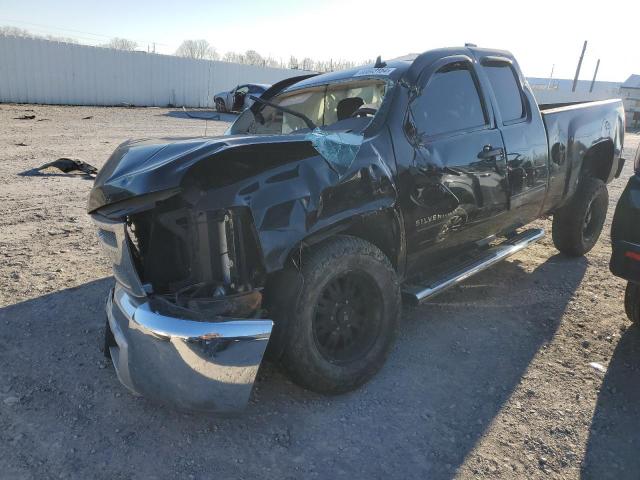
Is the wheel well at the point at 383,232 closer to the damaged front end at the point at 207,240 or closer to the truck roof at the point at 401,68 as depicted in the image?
the damaged front end at the point at 207,240

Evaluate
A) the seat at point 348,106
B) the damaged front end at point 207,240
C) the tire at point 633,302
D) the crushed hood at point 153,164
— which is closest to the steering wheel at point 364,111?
the seat at point 348,106

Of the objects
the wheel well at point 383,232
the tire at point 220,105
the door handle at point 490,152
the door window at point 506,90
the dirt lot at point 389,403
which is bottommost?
the dirt lot at point 389,403

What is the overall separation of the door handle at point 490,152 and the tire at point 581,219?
70.2 inches

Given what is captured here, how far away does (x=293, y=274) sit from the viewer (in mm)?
2754

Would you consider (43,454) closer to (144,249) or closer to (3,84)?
(144,249)

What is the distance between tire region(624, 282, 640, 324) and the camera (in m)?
3.74

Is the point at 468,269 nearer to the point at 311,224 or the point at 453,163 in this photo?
the point at 453,163

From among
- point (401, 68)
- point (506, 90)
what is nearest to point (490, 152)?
point (506, 90)

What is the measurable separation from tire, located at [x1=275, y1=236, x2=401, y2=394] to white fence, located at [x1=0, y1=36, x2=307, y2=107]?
17.8 m

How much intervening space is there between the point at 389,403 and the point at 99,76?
23792mm

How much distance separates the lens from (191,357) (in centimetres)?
240

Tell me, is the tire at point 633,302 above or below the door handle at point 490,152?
below

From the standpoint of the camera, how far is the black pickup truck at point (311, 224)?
2488 mm

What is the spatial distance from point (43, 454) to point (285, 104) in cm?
305
